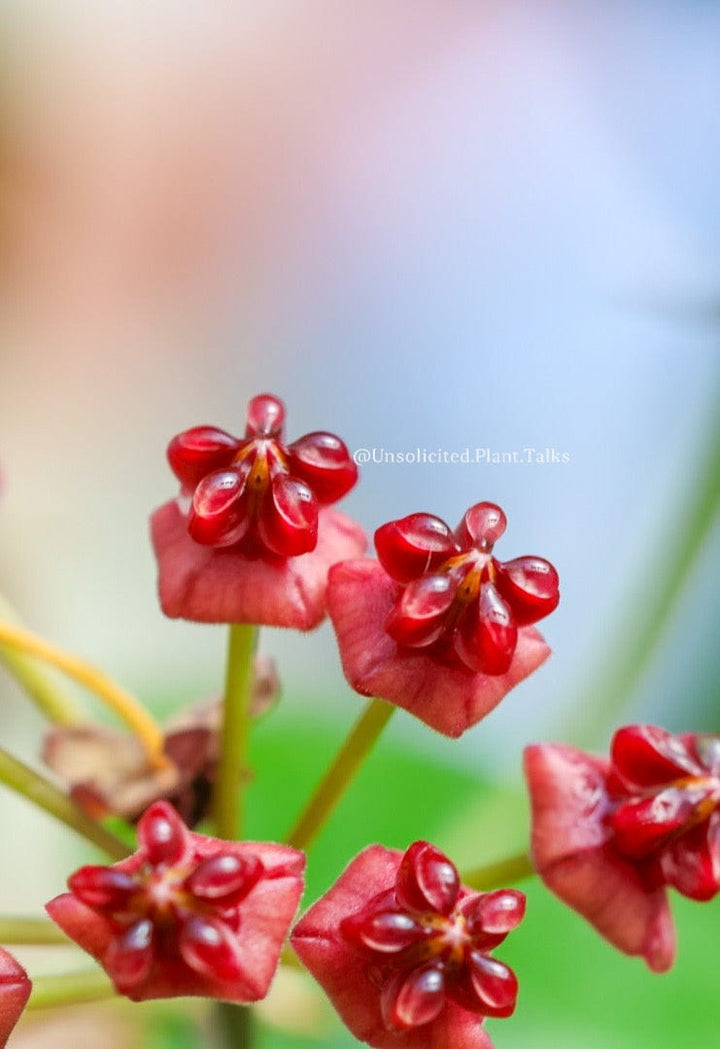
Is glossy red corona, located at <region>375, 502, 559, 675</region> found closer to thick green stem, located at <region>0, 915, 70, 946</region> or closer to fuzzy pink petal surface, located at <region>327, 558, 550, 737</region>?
fuzzy pink petal surface, located at <region>327, 558, 550, 737</region>

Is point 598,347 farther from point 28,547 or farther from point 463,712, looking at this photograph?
point 28,547

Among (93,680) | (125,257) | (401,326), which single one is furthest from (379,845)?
(125,257)

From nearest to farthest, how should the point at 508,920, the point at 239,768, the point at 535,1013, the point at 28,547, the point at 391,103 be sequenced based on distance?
the point at 508,920 → the point at 239,768 → the point at 535,1013 → the point at 391,103 → the point at 28,547

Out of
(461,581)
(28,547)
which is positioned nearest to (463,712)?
(461,581)

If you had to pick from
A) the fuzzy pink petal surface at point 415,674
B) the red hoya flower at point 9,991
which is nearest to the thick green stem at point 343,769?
the fuzzy pink petal surface at point 415,674

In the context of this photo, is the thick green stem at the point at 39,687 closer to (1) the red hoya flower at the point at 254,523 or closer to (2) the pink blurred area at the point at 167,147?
(1) the red hoya flower at the point at 254,523
